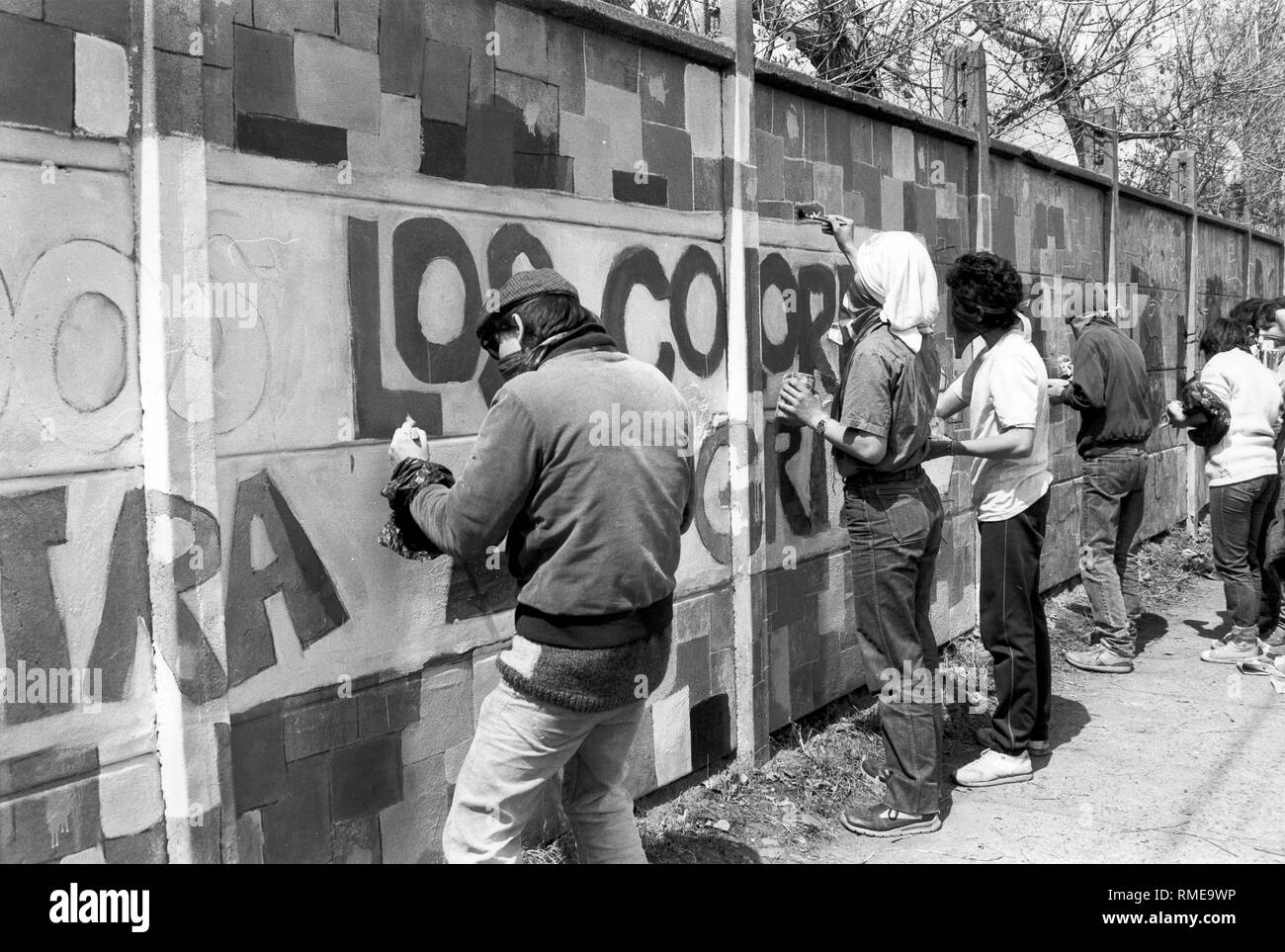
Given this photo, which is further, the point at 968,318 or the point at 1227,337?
the point at 1227,337

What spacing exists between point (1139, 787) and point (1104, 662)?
1731 millimetres

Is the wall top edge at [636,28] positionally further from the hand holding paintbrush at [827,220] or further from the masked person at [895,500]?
the masked person at [895,500]

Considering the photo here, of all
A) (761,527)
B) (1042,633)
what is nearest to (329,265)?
(761,527)

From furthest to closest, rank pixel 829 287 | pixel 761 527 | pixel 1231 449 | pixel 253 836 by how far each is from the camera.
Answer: pixel 1231 449, pixel 829 287, pixel 761 527, pixel 253 836

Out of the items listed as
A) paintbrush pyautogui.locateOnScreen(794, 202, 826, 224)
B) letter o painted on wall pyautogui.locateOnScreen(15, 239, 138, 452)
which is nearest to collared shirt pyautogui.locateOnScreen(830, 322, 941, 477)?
paintbrush pyautogui.locateOnScreen(794, 202, 826, 224)

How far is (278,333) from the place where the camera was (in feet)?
9.73

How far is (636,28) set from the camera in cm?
405

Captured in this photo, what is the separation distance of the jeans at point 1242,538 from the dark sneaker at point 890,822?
116 inches

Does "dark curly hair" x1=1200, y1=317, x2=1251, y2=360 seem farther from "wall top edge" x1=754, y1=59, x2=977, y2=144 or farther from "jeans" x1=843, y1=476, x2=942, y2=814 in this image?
"jeans" x1=843, y1=476, x2=942, y2=814

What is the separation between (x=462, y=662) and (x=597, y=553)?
982 millimetres

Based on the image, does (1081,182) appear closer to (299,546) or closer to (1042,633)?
(1042,633)

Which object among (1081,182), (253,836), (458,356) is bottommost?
(253,836)

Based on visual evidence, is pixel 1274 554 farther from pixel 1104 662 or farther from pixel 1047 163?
pixel 1047 163

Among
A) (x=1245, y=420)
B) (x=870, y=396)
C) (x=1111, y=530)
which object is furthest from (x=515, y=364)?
(x=1245, y=420)
